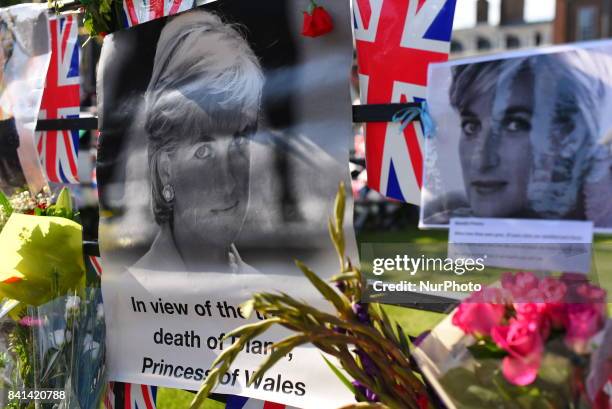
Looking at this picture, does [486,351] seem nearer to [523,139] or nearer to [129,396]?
[523,139]

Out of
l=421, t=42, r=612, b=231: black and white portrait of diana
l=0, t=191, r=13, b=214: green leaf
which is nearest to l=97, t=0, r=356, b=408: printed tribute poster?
l=421, t=42, r=612, b=231: black and white portrait of diana

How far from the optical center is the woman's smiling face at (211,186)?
187 cm

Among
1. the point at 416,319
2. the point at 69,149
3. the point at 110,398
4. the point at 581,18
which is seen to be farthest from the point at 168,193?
the point at 581,18

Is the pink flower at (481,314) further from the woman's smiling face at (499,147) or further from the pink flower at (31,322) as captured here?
the pink flower at (31,322)

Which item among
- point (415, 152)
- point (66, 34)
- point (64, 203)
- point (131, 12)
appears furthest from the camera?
point (66, 34)

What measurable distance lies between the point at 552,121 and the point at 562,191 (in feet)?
0.41

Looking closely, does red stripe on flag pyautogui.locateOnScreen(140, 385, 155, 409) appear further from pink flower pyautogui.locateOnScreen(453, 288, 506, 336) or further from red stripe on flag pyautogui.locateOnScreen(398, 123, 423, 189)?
pink flower pyautogui.locateOnScreen(453, 288, 506, 336)

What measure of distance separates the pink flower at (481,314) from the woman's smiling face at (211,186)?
0.79 m

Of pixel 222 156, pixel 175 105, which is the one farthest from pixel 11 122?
pixel 222 156

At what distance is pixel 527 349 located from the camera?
43.6 inches

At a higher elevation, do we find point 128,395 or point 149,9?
point 149,9

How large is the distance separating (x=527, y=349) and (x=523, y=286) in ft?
0.42

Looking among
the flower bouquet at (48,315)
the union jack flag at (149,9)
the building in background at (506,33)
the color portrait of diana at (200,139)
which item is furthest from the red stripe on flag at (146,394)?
the building in background at (506,33)

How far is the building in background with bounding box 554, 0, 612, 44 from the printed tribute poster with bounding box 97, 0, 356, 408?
4248cm
